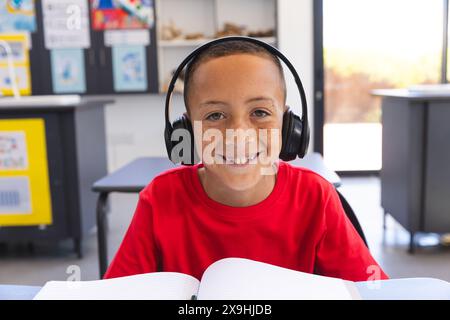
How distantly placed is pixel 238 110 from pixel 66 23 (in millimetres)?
3822

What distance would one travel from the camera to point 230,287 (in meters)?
0.41

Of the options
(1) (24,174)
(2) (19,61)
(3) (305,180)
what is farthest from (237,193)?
(2) (19,61)

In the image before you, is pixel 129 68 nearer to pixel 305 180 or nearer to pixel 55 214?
pixel 55 214

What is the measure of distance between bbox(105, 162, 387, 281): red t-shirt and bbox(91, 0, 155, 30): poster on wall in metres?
3.56

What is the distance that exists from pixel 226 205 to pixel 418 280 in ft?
1.22

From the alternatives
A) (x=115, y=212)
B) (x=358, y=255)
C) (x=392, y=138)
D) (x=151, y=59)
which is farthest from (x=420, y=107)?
(x=151, y=59)

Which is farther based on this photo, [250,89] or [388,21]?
[388,21]

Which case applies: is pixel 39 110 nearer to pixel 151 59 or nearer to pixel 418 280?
pixel 151 59

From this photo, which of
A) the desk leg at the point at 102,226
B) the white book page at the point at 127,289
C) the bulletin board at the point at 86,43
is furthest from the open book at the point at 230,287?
the bulletin board at the point at 86,43

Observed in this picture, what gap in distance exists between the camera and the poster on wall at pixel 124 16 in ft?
13.4

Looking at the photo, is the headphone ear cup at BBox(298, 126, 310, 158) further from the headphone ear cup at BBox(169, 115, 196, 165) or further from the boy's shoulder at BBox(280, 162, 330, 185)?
the headphone ear cup at BBox(169, 115, 196, 165)

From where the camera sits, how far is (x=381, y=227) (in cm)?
298

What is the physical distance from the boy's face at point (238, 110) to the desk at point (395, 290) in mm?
293
